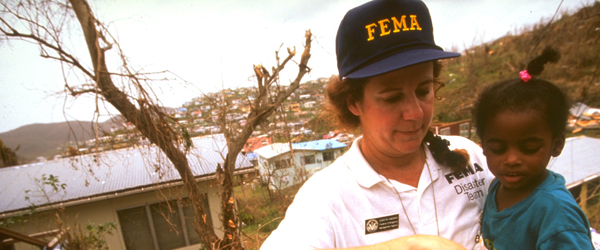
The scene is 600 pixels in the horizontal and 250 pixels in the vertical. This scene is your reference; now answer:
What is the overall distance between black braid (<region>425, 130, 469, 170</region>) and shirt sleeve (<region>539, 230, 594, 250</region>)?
0.37 meters

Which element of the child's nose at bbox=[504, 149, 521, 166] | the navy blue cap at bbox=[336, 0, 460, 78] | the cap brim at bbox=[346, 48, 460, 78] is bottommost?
the child's nose at bbox=[504, 149, 521, 166]

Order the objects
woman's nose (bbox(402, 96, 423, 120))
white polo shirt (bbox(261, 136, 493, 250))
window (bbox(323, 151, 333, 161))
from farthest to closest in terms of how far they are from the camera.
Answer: window (bbox(323, 151, 333, 161)), woman's nose (bbox(402, 96, 423, 120)), white polo shirt (bbox(261, 136, 493, 250))

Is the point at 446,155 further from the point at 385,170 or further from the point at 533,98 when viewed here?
the point at 533,98

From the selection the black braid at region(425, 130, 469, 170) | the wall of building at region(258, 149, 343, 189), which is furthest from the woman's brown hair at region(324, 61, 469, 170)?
the wall of building at region(258, 149, 343, 189)

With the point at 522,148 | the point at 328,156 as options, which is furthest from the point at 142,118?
the point at 328,156

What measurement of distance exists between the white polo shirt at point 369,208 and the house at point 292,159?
3.23m

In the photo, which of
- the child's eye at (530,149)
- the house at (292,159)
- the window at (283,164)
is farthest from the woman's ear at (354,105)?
the window at (283,164)

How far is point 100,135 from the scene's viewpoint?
3070mm

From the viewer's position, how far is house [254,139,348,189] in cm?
508

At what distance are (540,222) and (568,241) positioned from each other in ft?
0.34

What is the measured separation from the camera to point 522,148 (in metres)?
1.13

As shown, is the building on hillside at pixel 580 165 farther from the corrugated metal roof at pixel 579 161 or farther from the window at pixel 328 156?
the window at pixel 328 156

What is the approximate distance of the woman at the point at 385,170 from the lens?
2.96 ft

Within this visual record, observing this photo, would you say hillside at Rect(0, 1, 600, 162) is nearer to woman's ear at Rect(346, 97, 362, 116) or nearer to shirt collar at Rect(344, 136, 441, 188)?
shirt collar at Rect(344, 136, 441, 188)
